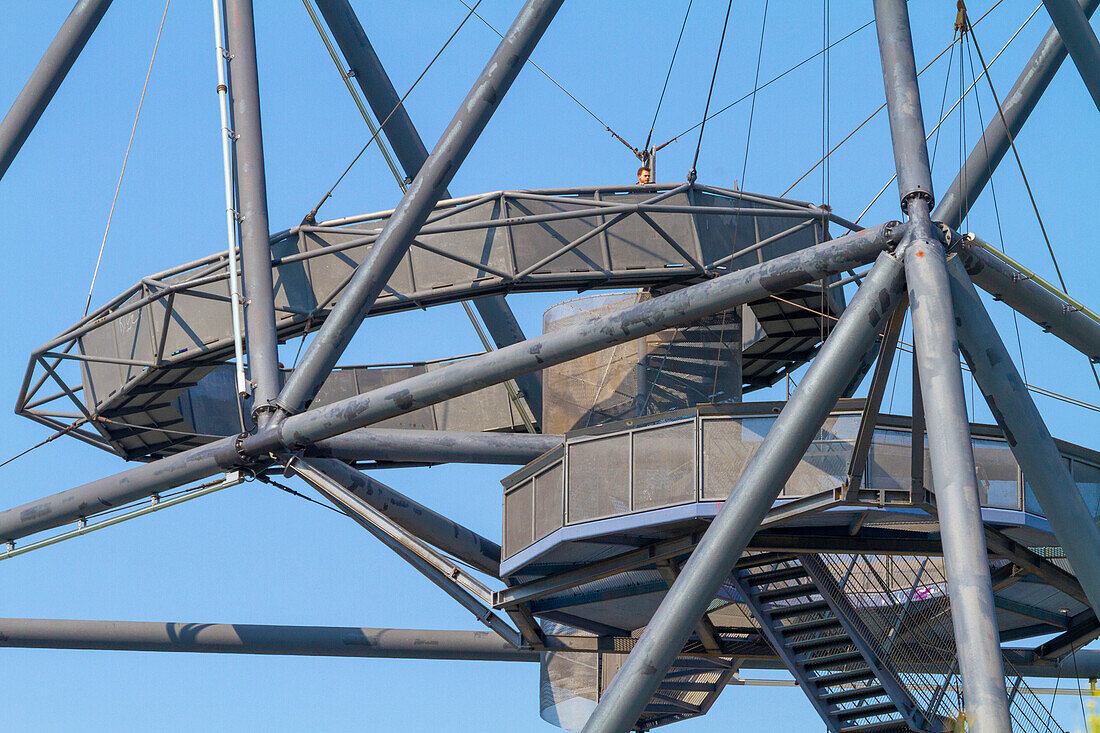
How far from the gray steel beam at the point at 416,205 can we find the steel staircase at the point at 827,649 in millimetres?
6933

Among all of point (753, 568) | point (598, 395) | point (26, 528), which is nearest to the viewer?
point (753, 568)

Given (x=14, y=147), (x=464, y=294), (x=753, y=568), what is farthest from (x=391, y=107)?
(x=753, y=568)

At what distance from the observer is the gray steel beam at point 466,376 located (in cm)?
1919

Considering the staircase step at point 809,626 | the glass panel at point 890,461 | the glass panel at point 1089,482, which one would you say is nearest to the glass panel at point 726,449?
the glass panel at point 890,461

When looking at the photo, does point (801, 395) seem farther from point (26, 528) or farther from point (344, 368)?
point (344, 368)

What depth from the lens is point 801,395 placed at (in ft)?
60.2

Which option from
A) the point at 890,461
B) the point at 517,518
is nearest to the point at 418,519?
the point at 517,518

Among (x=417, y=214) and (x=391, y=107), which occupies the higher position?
(x=391, y=107)

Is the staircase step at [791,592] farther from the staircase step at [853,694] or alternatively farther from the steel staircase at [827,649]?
the staircase step at [853,694]

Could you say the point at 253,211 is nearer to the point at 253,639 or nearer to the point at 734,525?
the point at 253,639

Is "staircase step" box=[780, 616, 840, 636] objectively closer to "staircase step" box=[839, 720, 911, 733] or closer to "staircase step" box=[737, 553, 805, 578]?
"staircase step" box=[737, 553, 805, 578]

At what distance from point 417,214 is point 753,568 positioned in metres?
7.44

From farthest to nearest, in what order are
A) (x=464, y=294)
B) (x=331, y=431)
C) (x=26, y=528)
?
1. (x=464, y=294)
2. (x=26, y=528)
3. (x=331, y=431)

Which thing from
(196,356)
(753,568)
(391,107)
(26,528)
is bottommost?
(753,568)
